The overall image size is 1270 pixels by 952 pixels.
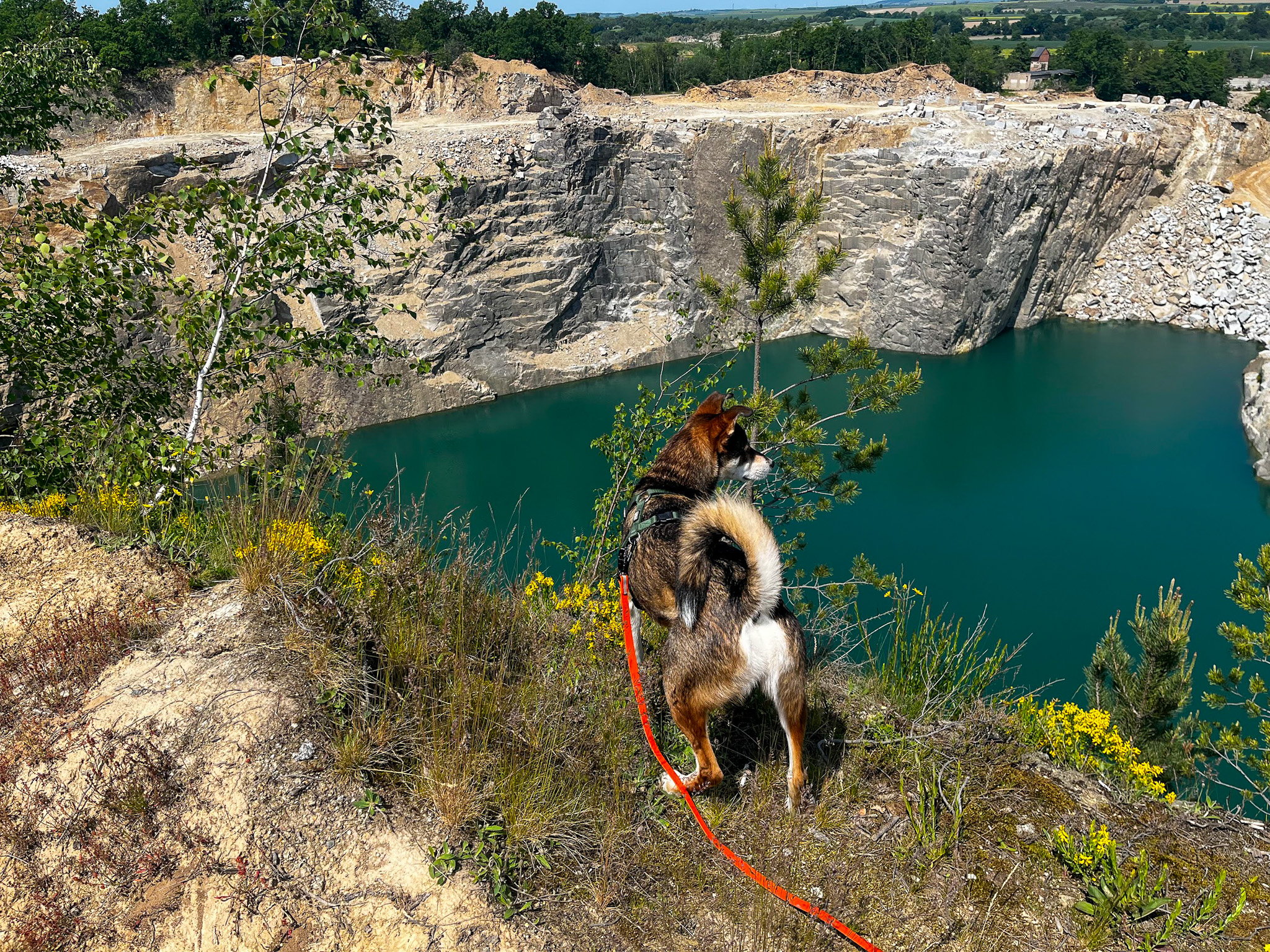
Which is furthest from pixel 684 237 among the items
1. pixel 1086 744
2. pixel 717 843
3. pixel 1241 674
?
pixel 717 843

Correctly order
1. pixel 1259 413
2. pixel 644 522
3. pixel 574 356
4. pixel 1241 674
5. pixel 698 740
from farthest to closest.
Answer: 1. pixel 574 356
2. pixel 1259 413
3. pixel 1241 674
4. pixel 644 522
5. pixel 698 740

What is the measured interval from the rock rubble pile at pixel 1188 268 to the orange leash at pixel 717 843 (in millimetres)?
29726

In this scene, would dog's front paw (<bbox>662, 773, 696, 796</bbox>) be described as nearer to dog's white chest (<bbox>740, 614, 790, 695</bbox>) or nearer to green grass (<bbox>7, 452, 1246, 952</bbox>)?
green grass (<bbox>7, 452, 1246, 952</bbox>)

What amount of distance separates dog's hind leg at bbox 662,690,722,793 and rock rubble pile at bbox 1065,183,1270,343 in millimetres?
29826

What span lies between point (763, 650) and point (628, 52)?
52892 millimetres

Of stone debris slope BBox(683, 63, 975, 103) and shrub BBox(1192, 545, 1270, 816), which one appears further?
stone debris slope BBox(683, 63, 975, 103)

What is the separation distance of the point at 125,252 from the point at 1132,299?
102ft

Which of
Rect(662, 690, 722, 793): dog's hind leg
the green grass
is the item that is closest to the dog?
Rect(662, 690, 722, 793): dog's hind leg

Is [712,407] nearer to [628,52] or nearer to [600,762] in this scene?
[600,762]

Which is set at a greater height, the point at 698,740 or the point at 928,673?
the point at 698,740

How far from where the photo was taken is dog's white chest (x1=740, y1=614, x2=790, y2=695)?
271cm

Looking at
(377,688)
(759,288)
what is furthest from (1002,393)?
(377,688)

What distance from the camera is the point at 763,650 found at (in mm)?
2711

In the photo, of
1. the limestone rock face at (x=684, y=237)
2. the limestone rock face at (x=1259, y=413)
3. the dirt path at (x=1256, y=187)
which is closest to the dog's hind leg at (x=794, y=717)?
the limestone rock face at (x=1259, y=413)
